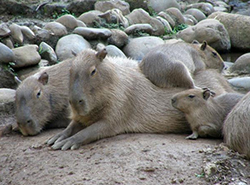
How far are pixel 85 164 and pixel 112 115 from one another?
2.82 ft

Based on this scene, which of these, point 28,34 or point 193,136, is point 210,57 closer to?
point 193,136

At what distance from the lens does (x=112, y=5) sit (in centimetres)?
Result: 1116

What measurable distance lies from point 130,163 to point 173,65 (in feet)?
5.51

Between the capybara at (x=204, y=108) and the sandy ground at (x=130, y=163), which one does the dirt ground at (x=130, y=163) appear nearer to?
the sandy ground at (x=130, y=163)

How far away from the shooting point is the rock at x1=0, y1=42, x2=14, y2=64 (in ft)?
21.4

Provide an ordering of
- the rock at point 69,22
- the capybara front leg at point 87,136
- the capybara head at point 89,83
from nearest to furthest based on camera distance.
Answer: the capybara head at point 89,83, the capybara front leg at point 87,136, the rock at point 69,22

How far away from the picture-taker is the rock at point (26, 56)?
6.75 meters

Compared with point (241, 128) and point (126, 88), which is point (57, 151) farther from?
point (241, 128)

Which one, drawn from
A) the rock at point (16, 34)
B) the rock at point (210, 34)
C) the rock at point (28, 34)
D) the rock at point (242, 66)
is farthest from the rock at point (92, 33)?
the rock at point (242, 66)

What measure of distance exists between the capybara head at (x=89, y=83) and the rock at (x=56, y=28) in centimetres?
414

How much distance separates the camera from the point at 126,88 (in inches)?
186

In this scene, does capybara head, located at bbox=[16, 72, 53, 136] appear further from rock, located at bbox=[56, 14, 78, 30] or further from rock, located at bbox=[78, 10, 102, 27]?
rock, located at bbox=[78, 10, 102, 27]

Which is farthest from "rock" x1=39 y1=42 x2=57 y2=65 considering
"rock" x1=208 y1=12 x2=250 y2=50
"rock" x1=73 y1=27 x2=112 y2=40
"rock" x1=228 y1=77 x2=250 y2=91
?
"rock" x1=208 y1=12 x2=250 y2=50

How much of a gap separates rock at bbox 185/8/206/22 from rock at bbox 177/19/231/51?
142 inches
